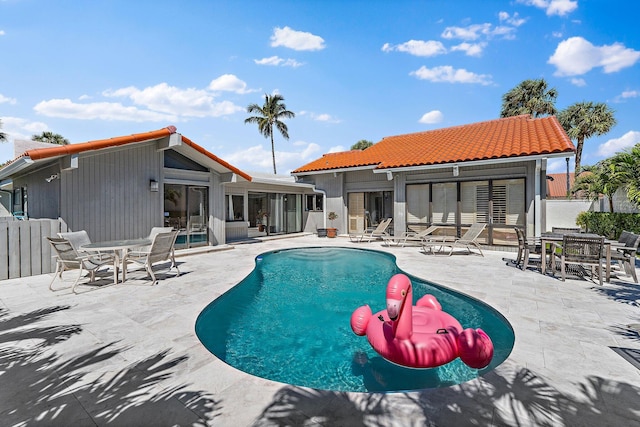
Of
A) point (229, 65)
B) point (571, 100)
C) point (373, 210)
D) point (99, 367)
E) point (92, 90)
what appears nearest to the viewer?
point (99, 367)

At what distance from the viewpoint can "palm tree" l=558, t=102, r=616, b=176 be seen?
2495 centimetres

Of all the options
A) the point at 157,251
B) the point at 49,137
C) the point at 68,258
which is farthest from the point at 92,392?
the point at 49,137

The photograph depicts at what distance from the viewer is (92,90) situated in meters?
11.6

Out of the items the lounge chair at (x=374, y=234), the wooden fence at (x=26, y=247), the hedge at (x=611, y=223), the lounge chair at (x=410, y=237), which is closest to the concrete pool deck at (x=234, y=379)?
the wooden fence at (x=26, y=247)

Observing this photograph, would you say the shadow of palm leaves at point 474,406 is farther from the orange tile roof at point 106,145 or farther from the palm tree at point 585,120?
the palm tree at point 585,120

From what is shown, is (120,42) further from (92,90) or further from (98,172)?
(98,172)

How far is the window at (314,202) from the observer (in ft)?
62.5

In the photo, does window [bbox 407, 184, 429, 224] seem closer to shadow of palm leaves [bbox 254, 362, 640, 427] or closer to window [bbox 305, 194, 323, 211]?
window [bbox 305, 194, 323, 211]

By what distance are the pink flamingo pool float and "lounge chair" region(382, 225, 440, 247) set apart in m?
8.73

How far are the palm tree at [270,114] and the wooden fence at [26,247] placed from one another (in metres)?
27.3

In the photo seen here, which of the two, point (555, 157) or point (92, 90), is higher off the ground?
point (92, 90)

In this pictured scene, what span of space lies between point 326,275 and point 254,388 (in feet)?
18.9

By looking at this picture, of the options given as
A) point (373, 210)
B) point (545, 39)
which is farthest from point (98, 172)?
point (545, 39)

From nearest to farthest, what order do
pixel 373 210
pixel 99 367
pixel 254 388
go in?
1. pixel 254 388
2. pixel 99 367
3. pixel 373 210
